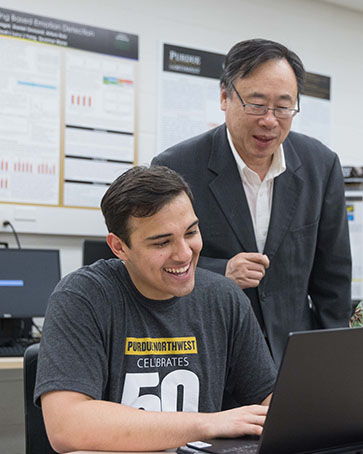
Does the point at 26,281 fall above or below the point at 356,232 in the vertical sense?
below

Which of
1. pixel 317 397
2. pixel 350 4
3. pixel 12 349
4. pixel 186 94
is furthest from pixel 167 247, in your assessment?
pixel 350 4

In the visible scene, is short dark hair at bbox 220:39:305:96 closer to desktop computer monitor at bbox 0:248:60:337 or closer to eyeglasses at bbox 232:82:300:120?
eyeglasses at bbox 232:82:300:120

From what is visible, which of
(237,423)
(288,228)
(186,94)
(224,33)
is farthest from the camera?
(224,33)

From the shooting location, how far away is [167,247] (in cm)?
138

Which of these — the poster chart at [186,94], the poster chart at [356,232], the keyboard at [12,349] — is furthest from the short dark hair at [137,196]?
the poster chart at [356,232]

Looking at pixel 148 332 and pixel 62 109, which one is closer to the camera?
pixel 148 332

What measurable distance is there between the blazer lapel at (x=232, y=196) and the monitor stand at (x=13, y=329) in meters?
1.34

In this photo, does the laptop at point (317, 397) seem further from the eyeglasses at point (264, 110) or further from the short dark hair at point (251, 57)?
the short dark hair at point (251, 57)

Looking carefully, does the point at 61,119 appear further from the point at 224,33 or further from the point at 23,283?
the point at 224,33

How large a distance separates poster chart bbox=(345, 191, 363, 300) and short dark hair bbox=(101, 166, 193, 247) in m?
2.30

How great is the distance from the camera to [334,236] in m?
1.97

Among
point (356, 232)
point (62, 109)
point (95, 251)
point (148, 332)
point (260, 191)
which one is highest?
point (62, 109)

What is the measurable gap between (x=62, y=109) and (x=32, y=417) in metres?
2.02

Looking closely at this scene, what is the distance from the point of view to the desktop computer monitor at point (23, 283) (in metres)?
2.81
